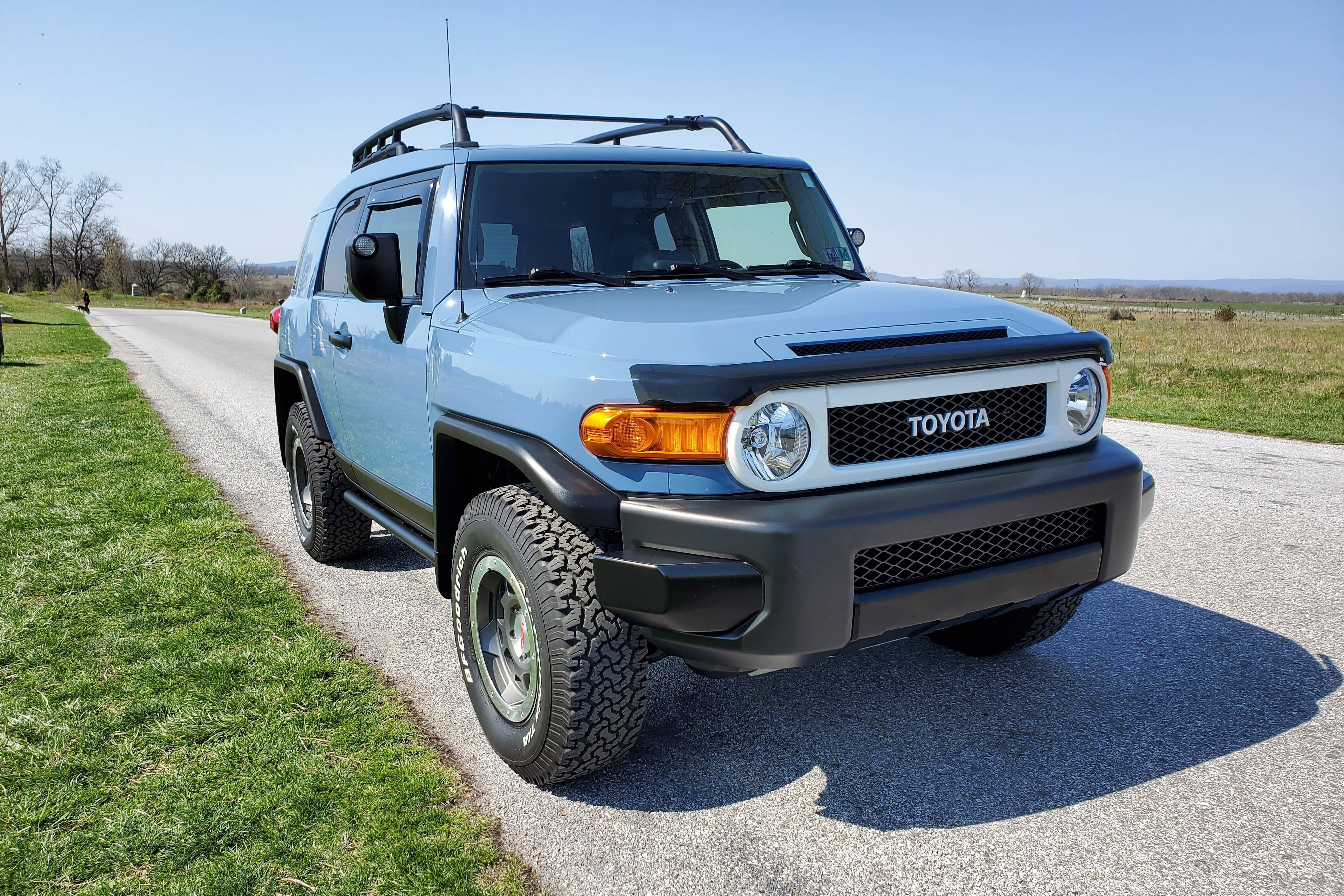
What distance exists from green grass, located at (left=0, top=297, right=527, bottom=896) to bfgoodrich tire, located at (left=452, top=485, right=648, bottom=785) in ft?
0.99

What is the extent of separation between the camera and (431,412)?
354 cm

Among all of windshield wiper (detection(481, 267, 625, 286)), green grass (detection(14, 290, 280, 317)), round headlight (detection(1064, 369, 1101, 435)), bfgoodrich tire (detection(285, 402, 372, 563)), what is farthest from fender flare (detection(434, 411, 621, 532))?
green grass (detection(14, 290, 280, 317))

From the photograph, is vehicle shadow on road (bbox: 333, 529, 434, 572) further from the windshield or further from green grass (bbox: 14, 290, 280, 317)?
green grass (bbox: 14, 290, 280, 317)

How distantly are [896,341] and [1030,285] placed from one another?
292 feet

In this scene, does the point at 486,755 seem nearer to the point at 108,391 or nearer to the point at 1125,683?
the point at 1125,683

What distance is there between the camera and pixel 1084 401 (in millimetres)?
3170

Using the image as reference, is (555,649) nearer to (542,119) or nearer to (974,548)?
(974,548)

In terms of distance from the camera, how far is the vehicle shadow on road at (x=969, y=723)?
2.93 metres

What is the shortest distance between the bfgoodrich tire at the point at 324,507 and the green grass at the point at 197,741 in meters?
0.28

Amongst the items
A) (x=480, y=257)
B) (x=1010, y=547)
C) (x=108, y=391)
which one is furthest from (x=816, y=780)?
(x=108, y=391)

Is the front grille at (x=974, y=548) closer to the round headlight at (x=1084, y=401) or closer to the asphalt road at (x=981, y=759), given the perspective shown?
the round headlight at (x=1084, y=401)

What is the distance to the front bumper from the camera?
2436 mm

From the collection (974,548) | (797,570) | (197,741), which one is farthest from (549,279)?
(197,741)

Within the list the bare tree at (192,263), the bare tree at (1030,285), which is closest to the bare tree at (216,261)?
the bare tree at (192,263)
